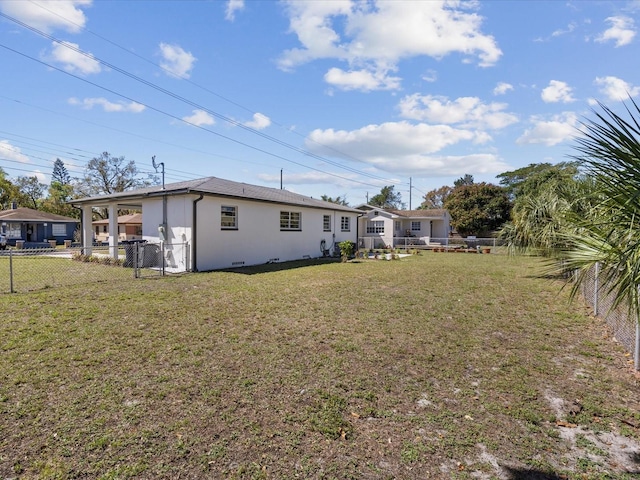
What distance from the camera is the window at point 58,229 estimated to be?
100 ft

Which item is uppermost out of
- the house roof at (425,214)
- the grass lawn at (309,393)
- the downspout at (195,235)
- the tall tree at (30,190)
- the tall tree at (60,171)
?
the tall tree at (60,171)

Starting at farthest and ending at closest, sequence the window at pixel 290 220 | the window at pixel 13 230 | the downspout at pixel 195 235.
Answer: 1. the window at pixel 13 230
2. the window at pixel 290 220
3. the downspout at pixel 195 235

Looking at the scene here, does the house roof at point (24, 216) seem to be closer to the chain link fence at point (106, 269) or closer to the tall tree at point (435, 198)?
the chain link fence at point (106, 269)

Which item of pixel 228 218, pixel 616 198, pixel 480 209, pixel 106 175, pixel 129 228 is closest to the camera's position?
pixel 616 198

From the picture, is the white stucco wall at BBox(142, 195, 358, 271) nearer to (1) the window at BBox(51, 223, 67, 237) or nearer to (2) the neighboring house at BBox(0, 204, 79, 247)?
(2) the neighboring house at BBox(0, 204, 79, 247)

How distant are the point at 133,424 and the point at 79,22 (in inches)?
598

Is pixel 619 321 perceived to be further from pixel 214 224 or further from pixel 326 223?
pixel 326 223

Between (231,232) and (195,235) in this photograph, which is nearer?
(195,235)

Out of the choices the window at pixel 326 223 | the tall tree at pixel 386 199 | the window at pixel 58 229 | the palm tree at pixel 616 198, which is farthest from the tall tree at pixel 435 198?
the palm tree at pixel 616 198

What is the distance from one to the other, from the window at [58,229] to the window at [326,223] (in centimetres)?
2637

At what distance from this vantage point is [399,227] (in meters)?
34.2

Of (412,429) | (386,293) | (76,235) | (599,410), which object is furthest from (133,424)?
(76,235)

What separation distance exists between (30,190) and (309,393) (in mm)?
57350

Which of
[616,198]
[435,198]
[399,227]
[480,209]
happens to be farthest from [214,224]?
[435,198]
